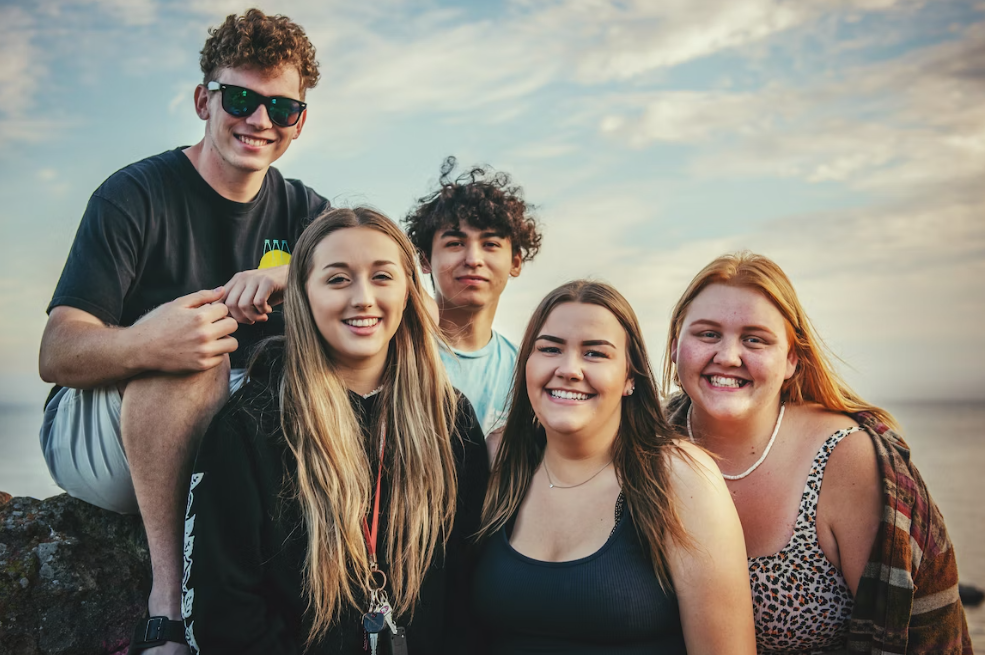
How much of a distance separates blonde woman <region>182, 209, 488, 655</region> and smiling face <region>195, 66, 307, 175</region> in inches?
45.5

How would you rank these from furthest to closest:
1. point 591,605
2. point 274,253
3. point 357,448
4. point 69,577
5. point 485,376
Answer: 1. point 485,376
2. point 274,253
3. point 69,577
4. point 357,448
5. point 591,605

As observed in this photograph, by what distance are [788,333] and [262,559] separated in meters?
2.69

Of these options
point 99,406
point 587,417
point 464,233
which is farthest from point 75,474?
point 464,233

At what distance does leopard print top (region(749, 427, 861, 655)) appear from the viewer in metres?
3.81

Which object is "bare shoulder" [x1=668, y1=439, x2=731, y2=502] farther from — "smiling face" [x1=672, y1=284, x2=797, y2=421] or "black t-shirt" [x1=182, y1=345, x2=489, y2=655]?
"black t-shirt" [x1=182, y1=345, x2=489, y2=655]

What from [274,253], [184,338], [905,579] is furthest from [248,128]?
[905,579]

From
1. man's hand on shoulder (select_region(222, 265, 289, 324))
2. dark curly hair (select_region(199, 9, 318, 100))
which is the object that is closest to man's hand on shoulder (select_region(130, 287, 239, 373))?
man's hand on shoulder (select_region(222, 265, 289, 324))

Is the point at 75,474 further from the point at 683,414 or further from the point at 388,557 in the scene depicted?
the point at 683,414

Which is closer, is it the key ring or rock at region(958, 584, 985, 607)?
the key ring

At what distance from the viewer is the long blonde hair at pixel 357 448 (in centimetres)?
342

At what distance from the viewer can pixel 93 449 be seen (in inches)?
151

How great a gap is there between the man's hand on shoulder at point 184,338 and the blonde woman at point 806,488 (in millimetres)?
2249

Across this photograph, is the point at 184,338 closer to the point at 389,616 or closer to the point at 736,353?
the point at 389,616

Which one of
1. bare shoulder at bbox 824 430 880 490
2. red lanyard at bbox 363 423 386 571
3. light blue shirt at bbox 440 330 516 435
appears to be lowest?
red lanyard at bbox 363 423 386 571
